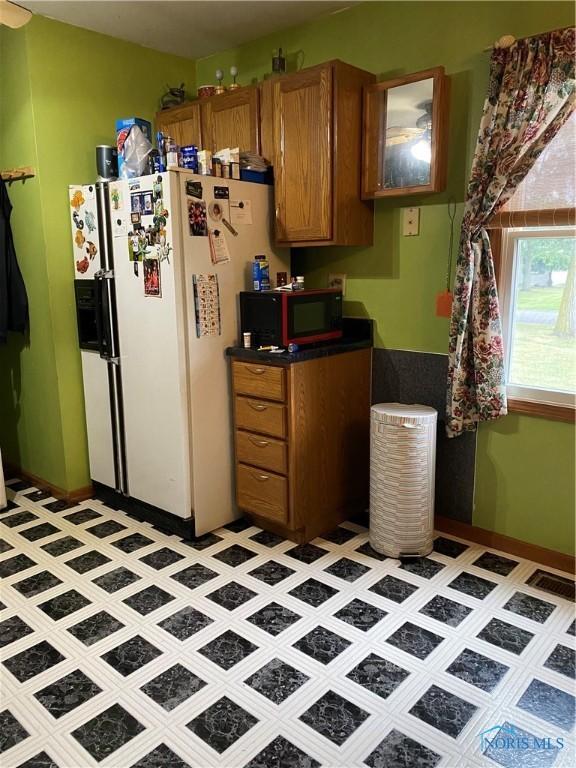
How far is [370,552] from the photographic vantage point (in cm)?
292

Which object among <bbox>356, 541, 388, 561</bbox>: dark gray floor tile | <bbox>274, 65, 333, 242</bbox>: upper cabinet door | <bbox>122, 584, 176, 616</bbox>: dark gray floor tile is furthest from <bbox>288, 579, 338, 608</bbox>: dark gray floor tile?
<bbox>274, 65, 333, 242</bbox>: upper cabinet door

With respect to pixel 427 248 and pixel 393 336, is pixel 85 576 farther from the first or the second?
pixel 427 248

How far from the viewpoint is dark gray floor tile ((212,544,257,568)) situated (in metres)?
2.85

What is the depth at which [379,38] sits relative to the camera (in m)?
2.99

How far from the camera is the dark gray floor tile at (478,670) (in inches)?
79.6

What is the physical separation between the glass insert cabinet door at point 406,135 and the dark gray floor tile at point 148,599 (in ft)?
7.04

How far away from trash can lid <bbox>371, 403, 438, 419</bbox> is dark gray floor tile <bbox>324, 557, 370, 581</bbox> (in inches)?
28.4

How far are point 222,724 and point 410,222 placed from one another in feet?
7.74

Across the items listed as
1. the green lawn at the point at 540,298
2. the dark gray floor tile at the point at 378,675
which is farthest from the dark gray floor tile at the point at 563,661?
the green lawn at the point at 540,298

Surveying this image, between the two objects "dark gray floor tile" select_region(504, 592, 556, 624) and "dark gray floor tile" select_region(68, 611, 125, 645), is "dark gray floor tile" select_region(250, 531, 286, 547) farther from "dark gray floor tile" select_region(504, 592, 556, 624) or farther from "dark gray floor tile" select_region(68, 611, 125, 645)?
"dark gray floor tile" select_region(504, 592, 556, 624)

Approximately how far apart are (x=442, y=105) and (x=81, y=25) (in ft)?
6.72

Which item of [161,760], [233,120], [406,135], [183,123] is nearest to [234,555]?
[161,760]

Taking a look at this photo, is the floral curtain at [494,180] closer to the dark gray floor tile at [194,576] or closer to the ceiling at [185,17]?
the ceiling at [185,17]

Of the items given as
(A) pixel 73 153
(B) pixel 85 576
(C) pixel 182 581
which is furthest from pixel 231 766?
(A) pixel 73 153
